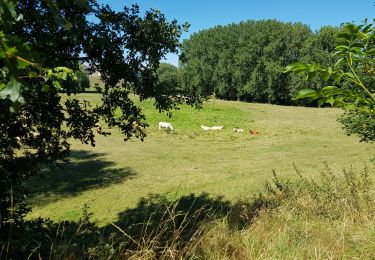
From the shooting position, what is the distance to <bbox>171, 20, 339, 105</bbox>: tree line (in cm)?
7119

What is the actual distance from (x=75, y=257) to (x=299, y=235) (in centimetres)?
304

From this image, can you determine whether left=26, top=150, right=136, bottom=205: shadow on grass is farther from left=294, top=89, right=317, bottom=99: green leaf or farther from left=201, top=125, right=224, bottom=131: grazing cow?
left=201, top=125, right=224, bottom=131: grazing cow

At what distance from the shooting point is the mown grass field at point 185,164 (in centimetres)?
1326

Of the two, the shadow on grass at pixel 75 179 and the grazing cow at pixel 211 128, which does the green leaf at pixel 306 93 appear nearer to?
the shadow on grass at pixel 75 179

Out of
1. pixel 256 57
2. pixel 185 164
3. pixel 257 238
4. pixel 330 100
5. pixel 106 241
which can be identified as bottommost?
pixel 185 164

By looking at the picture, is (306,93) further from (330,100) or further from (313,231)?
(313,231)

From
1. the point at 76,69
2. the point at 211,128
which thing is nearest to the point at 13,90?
the point at 76,69

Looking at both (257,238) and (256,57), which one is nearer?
(257,238)

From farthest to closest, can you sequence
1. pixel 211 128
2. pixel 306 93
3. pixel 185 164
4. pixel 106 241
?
pixel 211 128, pixel 185 164, pixel 106 241, pixel 306 93

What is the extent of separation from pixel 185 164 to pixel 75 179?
5.62m

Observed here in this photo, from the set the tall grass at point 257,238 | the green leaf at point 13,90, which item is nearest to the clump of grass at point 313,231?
the tall grass at point 257,238

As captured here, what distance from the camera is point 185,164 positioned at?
18.9 meters

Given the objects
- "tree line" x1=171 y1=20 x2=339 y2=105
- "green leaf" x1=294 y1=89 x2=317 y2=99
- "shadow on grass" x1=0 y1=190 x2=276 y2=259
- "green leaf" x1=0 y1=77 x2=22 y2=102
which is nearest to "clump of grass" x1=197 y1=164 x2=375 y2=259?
"shadow on grass" x1=0 y1=190 x2=276 y2=259

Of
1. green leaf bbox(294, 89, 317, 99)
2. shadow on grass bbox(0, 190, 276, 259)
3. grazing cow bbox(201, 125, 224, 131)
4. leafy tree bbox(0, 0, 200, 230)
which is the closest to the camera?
green leaf bbox(294, 89, 317, 99)
